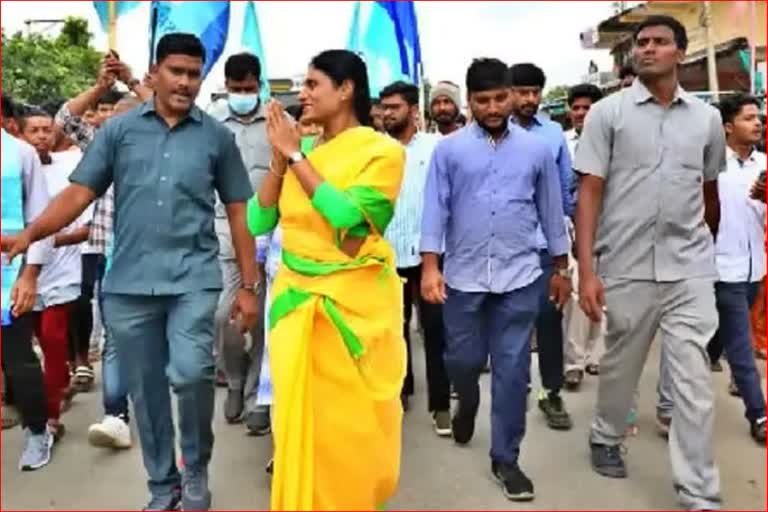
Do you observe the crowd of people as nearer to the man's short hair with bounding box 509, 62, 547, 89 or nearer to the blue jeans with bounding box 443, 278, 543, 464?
the blue jeans with bounding box 443, 278, 543, 464

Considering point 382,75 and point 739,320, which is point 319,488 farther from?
point 382,75

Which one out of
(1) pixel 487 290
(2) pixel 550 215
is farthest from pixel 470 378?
(2) pixel 550 215

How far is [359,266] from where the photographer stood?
3.26 metres

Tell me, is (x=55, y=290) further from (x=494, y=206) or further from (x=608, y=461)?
(x=608, y=461)

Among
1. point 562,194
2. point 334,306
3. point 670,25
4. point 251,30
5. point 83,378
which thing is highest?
point 251,30

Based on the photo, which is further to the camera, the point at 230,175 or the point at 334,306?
the point at 230,175

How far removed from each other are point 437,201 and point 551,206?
1.68ft

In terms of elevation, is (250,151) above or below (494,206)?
above

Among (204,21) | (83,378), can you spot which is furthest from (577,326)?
(204,21)

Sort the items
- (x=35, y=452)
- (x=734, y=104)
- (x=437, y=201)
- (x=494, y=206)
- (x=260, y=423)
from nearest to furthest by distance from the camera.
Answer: (x=494, y=206) → (x=437, y=201) → (x=35, y=452) → (x=260, y=423) → (x=734, y=104)

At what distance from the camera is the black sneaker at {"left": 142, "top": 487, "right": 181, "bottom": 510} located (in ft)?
12.3

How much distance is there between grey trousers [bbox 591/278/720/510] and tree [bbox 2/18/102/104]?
18521 mm

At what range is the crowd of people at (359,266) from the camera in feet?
10.6

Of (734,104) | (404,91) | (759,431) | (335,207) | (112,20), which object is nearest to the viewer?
(335,207)
